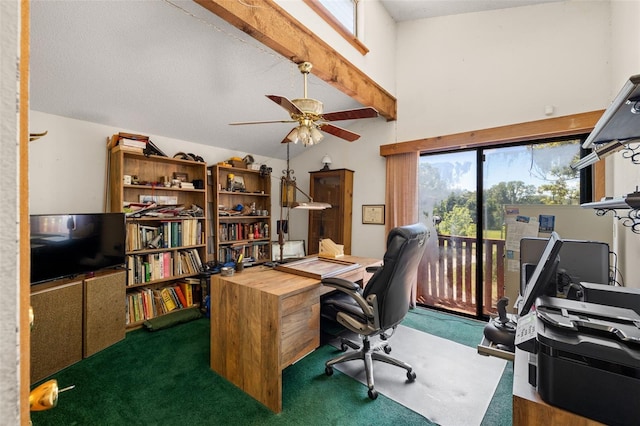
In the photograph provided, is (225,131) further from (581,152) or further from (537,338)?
(581,152)

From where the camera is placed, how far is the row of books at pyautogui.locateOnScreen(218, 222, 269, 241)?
12.3 feet

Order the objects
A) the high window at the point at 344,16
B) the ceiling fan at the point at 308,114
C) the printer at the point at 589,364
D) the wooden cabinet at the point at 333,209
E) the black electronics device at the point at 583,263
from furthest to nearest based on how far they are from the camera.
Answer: the wooden cabinet at the point at 333,209 < the high window at the point at 344,16 < the ceiling fan at the point at 308,114 < the black electronics device at the point at 583,263 < the printer at the point at 589,364

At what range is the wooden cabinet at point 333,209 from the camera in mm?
3848

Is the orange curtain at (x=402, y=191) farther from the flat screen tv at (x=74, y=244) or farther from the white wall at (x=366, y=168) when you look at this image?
the flat screen tv at (x=74, y=244)

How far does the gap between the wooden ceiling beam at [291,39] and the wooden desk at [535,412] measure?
91.8 inches

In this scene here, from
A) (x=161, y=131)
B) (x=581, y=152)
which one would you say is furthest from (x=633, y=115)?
(x=161, y=131)

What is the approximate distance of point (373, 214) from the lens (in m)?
3.74

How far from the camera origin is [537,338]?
792 mm

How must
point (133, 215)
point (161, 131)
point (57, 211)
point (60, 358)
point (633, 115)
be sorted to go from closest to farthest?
point (633, 115)
point (60, 358)
point (57, 211)
point (133, 215)
point (161, 131)

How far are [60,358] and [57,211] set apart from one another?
4.28 feet

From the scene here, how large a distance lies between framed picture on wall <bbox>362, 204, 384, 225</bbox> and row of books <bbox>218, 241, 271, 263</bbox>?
1.59 m

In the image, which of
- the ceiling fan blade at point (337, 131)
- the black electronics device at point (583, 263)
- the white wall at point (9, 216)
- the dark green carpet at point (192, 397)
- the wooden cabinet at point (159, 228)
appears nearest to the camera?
the white wall at point (9, 216)

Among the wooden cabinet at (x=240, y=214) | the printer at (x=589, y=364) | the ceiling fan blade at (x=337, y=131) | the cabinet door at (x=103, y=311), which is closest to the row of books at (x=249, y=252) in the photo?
the wooden cabinet at (x=240, y=214)

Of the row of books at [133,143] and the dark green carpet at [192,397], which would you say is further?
the row of books at [133,143]
